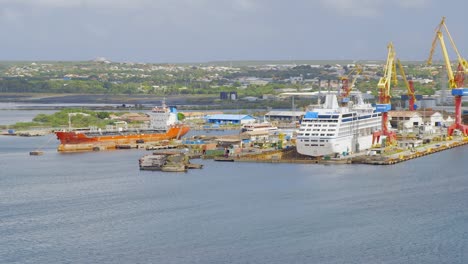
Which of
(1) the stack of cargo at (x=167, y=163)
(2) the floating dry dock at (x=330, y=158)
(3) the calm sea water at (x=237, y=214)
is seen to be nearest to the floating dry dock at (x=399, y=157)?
(2) the floating dry dock at (x=330, y=158)

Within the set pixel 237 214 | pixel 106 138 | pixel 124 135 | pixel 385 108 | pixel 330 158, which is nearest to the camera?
pixel 237 214

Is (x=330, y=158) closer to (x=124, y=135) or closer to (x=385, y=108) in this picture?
(x=385, y=108)

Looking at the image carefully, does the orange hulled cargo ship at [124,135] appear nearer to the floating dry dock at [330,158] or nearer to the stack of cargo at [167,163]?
the floating dry dock at [330,158]

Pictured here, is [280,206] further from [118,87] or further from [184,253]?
[118,87]

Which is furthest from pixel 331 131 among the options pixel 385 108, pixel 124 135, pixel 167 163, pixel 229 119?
pixel 229 119

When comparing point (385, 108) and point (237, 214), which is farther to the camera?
point (385, 108)

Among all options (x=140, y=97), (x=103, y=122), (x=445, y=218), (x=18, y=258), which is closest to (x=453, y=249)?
(x=445, y=218)

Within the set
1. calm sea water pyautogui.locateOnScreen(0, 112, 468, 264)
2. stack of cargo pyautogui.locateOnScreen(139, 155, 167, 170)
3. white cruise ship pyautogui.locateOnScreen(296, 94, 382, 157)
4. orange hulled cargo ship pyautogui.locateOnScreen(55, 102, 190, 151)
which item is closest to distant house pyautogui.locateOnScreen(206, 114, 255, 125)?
orange hulled cargo ship pyautogui.locateOnScreen(55, 102, 190, 151)

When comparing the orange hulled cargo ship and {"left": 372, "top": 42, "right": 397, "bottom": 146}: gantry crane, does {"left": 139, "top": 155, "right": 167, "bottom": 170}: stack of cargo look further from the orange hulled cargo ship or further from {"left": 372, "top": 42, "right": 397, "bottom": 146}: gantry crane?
{"left": 372, "top": 42, "right": 397, "bottom": 146}: gantry crane
